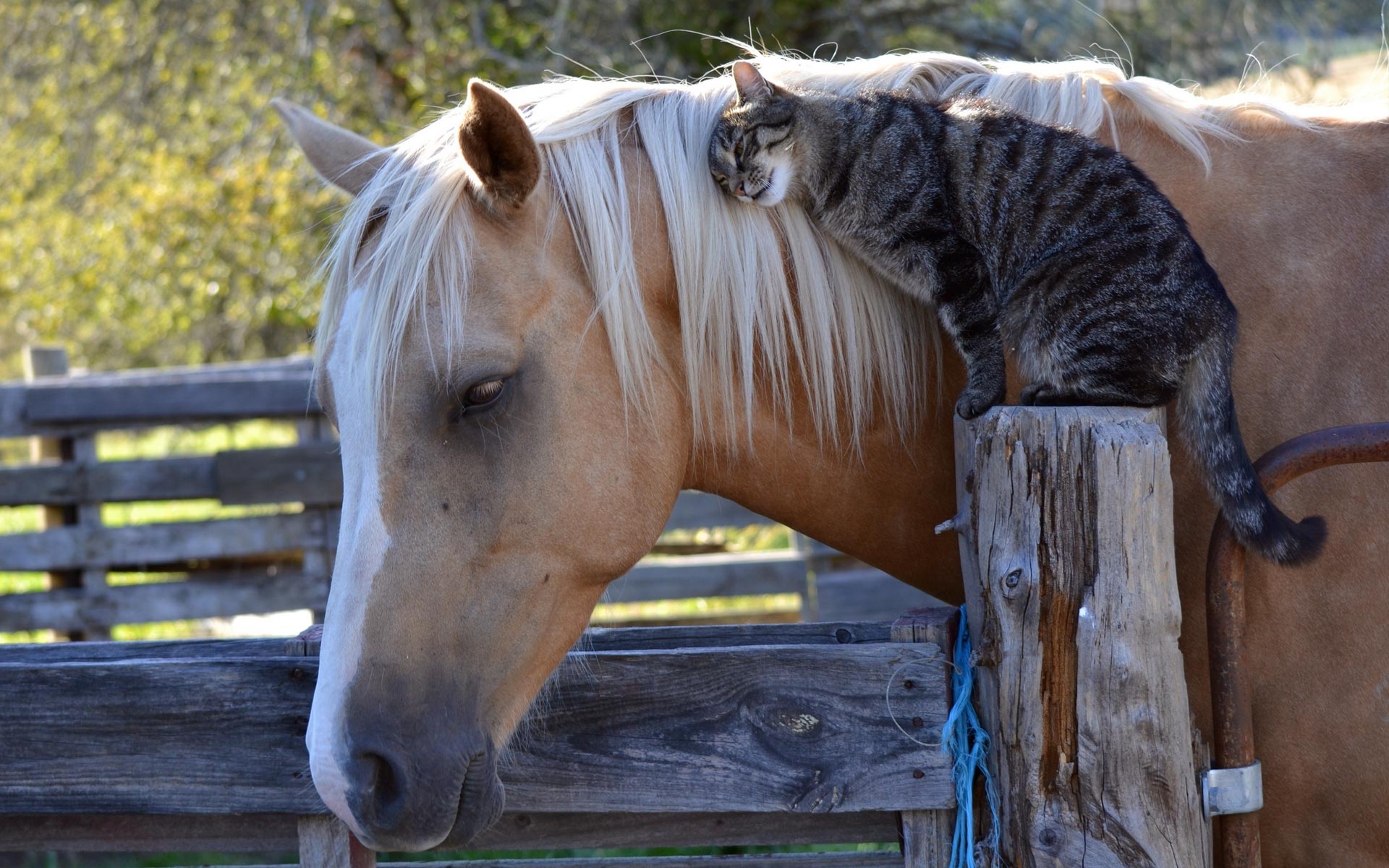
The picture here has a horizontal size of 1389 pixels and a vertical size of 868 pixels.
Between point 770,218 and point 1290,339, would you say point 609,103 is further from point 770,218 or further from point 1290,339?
point 1290,339

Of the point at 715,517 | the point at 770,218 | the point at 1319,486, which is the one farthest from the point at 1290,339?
the point at 715,517

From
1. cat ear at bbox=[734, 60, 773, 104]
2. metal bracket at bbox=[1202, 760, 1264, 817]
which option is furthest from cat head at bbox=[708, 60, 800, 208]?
metal bracket at bbox=[1202, 760, 1264, 817]

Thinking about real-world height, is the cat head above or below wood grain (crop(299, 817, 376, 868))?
above

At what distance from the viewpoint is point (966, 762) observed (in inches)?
67.5

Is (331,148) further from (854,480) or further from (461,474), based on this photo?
(854,480)

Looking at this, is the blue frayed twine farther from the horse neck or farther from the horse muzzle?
the horse muzzle

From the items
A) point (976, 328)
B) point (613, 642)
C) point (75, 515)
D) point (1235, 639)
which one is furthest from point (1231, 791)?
point (75, 515)

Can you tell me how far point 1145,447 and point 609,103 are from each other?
3.73ft

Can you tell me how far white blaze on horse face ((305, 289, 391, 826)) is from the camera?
1611mm

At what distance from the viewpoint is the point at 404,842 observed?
1.62 meters

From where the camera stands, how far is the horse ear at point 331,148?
2.18 meters

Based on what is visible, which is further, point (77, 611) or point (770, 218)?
point (77, 611)

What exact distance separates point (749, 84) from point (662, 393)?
70cm

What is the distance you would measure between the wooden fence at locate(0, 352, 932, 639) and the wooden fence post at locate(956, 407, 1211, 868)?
484cm
